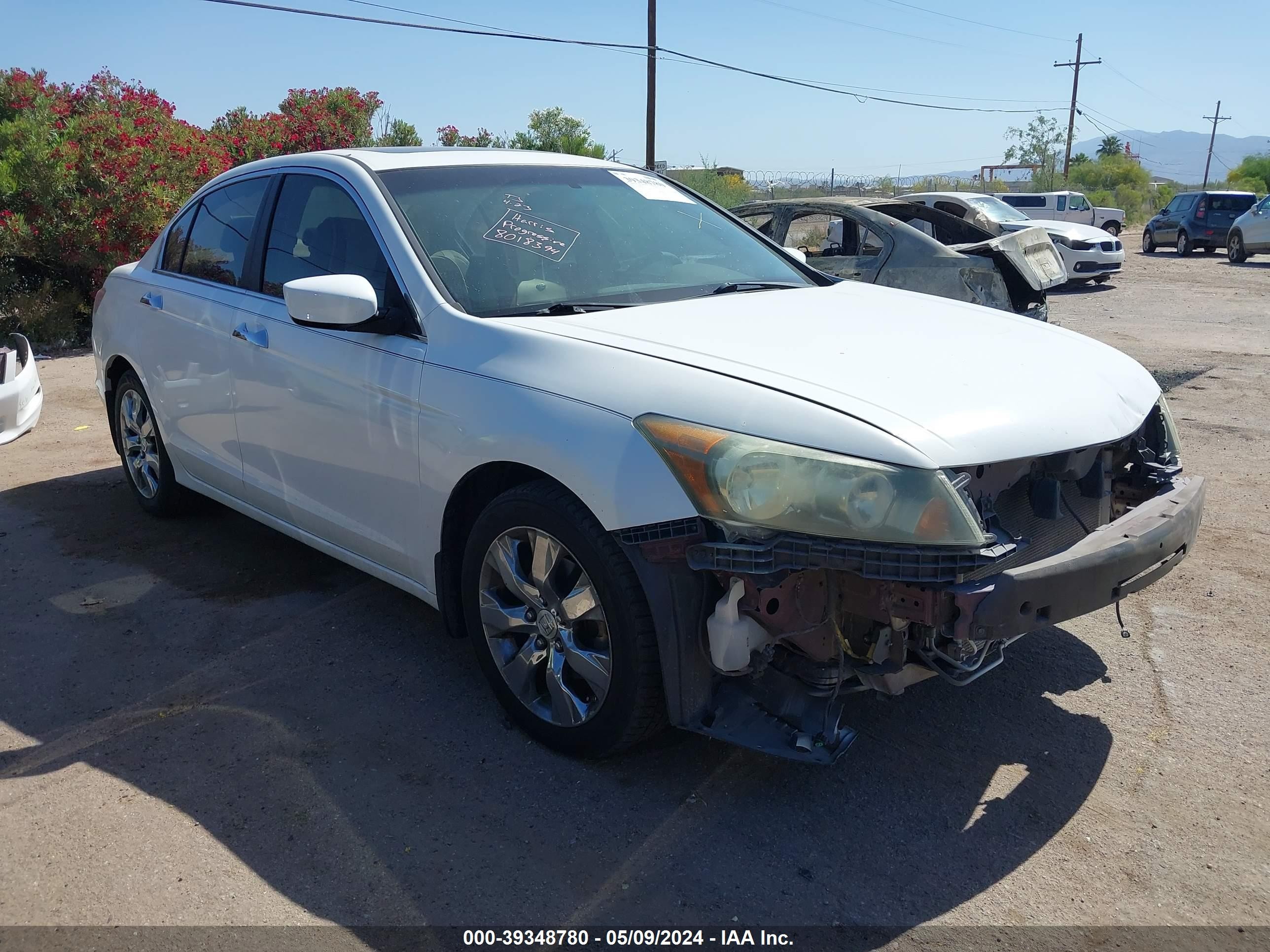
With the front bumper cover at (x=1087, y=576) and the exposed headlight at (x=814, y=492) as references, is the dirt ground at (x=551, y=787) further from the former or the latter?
the exposed headlight at (x=814, y=492)

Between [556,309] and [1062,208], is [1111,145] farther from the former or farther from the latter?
[556,309]

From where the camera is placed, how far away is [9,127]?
11508 mm

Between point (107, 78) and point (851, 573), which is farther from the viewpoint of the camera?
point (107, 78)

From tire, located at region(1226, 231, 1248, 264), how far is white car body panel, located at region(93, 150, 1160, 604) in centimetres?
2405

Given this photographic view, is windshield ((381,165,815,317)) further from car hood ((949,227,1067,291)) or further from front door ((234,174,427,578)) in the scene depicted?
car hood ((949,227,1067,291))

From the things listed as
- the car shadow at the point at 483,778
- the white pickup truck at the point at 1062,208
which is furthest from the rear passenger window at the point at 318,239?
the white pickup truck at the point at 1062,208

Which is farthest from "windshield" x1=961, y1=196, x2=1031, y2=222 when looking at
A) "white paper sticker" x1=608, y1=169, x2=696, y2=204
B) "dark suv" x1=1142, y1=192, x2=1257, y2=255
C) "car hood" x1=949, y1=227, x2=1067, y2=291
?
"white paper sticker" x1=608, y1=169, x2=696, y2=204

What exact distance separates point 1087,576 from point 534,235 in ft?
7.10

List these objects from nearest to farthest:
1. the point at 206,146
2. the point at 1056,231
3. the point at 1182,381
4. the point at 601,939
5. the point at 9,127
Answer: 1. the point at 601,939
2. the point at 1182,381
3. the point at 9,127
4. the point at 206,146
5. the point at 1056,231

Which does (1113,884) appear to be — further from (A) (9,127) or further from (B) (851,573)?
(A) (9,127)

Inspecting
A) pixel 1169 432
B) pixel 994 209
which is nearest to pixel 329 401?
pixel 1169 432

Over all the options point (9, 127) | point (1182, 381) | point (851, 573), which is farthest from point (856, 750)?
point (9, 127)

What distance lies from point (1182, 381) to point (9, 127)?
474 inches

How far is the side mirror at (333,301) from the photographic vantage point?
11.0 ft
